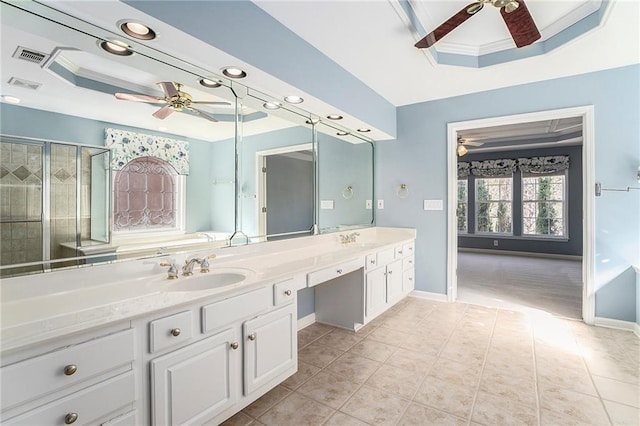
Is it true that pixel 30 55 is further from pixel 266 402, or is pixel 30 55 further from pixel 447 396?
pixel 447 396

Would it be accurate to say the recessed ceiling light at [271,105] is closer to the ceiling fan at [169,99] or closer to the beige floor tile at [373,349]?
the ceiling fan at [169,99]

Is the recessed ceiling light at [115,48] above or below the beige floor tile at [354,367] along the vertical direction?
above

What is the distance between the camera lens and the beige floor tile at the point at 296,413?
1.73 m

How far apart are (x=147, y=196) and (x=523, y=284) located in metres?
5.06

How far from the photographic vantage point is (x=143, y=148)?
71.3 inches

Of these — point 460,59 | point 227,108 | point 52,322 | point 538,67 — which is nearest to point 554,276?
point 538,67

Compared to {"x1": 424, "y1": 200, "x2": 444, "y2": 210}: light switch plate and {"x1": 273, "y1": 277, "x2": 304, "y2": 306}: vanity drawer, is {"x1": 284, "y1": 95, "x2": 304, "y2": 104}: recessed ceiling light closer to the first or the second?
{"x1": 273, "y1": 277, "x2": 304, "y2": 306}: vanity drawer

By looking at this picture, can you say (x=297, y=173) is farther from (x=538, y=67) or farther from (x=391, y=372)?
(x=538, y=67)

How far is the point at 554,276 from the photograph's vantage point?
5.15m

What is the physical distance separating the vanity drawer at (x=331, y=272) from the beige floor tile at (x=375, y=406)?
2.46ft

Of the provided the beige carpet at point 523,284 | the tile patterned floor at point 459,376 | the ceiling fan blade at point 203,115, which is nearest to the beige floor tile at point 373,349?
the tile patterned floor at point 459,376

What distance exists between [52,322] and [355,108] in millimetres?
2779

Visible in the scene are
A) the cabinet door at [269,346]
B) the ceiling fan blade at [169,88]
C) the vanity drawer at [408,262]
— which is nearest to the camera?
the cabinet door at [269,346]

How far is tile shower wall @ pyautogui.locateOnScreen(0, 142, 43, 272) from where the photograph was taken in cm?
132
